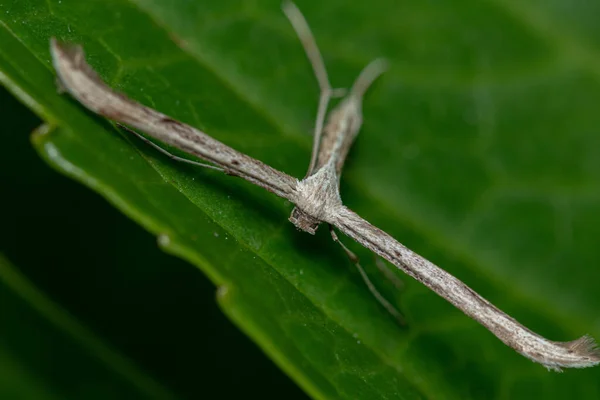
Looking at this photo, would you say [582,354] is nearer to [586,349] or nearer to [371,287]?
[586,349]

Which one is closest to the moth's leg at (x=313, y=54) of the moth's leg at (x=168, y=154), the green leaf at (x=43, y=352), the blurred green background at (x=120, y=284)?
the moth's leg at (x=168, y=154)

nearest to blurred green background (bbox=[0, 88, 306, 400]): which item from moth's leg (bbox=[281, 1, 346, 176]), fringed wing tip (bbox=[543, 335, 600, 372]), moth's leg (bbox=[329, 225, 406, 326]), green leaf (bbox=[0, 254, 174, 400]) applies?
green leaf (bbox=[0, 254, 174, 400])

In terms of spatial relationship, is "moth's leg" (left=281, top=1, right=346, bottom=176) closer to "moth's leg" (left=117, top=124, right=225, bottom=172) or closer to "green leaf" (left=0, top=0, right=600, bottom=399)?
"green leaf" (left=0, top=0, right=600, bottom=399)

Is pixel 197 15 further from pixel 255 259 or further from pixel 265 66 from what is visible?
pixel 255 259

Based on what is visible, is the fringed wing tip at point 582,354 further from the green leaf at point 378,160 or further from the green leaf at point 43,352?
the green leaf at point 43,352

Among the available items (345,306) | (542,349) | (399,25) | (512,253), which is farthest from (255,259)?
(399,25)

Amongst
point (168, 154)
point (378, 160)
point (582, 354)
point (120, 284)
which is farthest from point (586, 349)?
point (120, 284)
